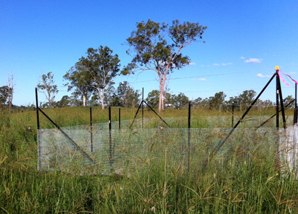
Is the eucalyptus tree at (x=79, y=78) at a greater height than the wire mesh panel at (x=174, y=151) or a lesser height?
greater

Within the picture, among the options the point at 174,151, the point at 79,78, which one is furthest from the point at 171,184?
the point at 79,78

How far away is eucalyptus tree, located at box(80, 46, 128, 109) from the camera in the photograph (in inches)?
1187

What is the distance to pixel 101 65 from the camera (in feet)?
99.7

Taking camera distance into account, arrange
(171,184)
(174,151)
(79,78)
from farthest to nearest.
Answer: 1. (79,78)
2. (174,151)
3. (171,184)

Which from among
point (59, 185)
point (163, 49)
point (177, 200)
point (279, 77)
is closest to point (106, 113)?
point (279, 77)

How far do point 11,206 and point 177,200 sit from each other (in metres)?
1.41

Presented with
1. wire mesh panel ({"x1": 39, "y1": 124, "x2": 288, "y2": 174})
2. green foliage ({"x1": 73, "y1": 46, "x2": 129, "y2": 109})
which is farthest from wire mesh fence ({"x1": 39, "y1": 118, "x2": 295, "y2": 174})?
green foliage ({"x1": 73, "y1": 46, "x2": 129, "y2": 109})

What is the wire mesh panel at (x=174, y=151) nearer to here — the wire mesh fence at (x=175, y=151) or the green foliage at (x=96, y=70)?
the wire mesh fence at (x=175, y=151)

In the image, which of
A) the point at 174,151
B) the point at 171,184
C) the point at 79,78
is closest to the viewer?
the point at 171,184

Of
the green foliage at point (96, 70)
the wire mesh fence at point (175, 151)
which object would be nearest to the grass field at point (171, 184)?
the wire mesh fence at point (175, 151)

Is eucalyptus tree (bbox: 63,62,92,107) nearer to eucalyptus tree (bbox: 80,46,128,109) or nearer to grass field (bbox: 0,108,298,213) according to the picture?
eucalyptus tree (bbox: 80,46,128,109)

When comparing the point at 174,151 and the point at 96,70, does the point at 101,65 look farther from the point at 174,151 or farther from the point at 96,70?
the point at 174,151

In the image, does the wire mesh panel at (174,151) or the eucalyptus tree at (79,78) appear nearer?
the wire mesh panel at (174,151)

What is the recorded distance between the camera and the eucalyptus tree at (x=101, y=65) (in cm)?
3016
